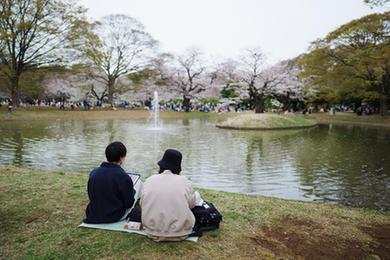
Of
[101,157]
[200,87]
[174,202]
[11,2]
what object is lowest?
[101,157]

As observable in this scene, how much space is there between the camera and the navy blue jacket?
362 centimetres

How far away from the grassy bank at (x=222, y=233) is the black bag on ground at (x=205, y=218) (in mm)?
130

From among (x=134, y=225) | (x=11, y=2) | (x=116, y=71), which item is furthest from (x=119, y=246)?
(x=116, y=71)

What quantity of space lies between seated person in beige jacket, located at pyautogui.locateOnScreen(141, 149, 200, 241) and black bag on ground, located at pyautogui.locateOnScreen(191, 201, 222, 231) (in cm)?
24

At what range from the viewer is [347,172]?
9.15 m

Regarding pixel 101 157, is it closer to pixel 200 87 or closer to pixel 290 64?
pixel 200 87

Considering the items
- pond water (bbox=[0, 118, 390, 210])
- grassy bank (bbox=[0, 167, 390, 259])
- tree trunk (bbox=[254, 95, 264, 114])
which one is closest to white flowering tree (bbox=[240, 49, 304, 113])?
tree trunk (bbox=[254, 95, 264, 114])

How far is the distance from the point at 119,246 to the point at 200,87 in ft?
135

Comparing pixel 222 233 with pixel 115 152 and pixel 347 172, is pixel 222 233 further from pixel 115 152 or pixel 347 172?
pixel 347 172

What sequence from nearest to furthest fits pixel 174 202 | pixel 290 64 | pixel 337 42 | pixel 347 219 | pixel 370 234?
pixel 174 202, pixel 370 234, pixel 347 219, pixel 337 42, pixel 290 64

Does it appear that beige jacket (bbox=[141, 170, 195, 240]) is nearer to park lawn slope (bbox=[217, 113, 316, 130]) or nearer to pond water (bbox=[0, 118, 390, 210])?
pond water (bbox=[0, 118, 390, 210])

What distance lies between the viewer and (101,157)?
33.8 ft

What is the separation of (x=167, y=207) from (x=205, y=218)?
701mm

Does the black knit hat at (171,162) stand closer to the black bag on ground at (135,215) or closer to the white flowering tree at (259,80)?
the black bag on ground at (135,215)
